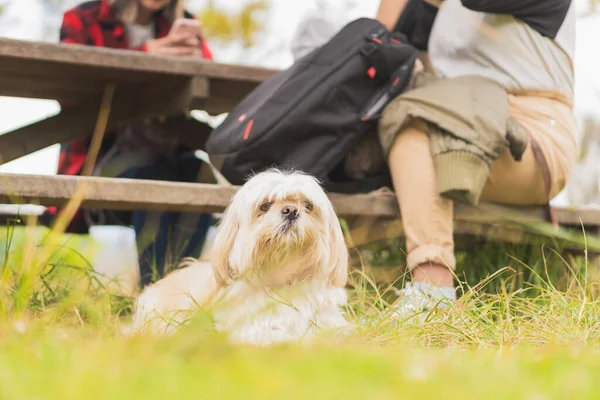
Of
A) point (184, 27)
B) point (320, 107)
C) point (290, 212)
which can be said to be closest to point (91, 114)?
point (184, 27)

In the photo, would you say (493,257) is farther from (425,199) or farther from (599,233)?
(425,199)

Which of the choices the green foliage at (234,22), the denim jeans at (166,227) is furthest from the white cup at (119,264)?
the green foliage at (234,22)

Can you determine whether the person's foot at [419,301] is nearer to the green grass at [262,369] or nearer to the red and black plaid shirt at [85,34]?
the green grass at [262,369]

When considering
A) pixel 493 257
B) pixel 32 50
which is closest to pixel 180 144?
pixel 32 50

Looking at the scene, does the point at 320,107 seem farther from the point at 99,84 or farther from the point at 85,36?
the point at 85,36

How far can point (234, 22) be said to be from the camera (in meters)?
7.94

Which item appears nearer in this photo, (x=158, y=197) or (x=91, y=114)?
(x=158, y=197)

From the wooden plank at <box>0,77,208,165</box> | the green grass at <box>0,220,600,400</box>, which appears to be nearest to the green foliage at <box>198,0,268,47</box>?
the wooden plank at <box>0,77,208,165</box>

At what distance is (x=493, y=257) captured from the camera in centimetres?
328

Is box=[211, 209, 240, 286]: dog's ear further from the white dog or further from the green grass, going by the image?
the green grass

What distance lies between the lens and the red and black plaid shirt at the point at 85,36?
3.63 m

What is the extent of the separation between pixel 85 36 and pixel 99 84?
1.29 ft

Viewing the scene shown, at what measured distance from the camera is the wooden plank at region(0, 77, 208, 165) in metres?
3.28

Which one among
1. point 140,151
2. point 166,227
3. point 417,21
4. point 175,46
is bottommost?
point 166,227
